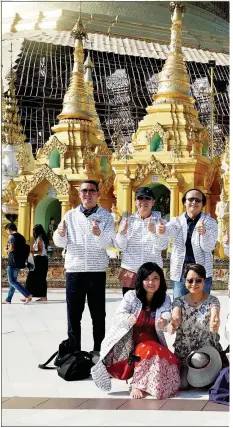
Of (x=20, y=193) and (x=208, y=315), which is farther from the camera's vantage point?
(x=20, y=193)

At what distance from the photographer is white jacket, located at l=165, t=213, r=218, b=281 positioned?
6.11m

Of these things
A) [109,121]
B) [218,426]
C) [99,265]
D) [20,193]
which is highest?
[109,121]

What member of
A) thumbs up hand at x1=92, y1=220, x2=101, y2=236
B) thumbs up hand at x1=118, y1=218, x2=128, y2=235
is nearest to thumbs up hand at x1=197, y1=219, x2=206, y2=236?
thumbs up hand at x1=118, y1=218, x2=128, y2=235

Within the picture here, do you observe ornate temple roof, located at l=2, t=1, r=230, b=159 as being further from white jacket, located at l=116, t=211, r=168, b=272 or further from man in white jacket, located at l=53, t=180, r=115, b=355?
man in white jacket, located at l=53, t=180, r=115, b=355

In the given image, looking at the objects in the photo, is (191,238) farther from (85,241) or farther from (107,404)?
(107,404)

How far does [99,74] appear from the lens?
112 ft

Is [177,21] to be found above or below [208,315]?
above

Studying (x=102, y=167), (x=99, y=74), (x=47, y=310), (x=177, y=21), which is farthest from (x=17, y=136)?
(x=47, y=310)

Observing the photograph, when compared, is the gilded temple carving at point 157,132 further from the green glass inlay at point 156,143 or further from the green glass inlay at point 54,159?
the green glass inlay at point 54,159

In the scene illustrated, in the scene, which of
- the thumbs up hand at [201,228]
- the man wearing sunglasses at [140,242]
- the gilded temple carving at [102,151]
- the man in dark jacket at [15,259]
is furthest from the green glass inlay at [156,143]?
the thumbs up hand at [201,228]

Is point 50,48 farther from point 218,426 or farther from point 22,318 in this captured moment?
point 218,426

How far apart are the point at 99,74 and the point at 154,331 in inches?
1178

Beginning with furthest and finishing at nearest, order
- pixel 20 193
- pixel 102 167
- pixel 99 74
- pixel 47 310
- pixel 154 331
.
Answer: pixel 99 74, pixel 102 167, pixel 20 193, pixel 47 310, pixel 154 331

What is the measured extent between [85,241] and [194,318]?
1247 mm
